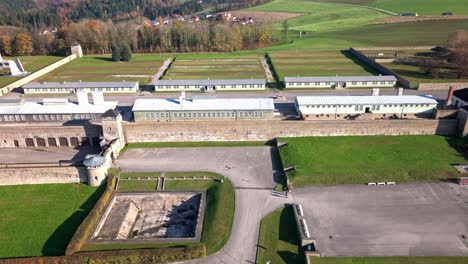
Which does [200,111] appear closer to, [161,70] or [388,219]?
[388,219]

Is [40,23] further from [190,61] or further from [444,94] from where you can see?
[444,94]

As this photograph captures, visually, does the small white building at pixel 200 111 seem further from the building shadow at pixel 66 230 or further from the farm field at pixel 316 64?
the farm field at pixel 316 64

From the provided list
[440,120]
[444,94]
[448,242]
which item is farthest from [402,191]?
[444,94]

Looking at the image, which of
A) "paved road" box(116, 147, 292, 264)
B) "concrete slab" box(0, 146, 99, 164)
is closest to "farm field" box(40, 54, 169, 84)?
"concrete slab" box(0, 146, 99, 164)

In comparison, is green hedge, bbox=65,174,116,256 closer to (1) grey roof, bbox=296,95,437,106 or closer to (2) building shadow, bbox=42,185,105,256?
(2) building shadow, bbox=42,185,105,256

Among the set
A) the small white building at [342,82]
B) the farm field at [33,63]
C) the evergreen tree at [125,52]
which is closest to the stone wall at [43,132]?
the farm field at [33,63]
